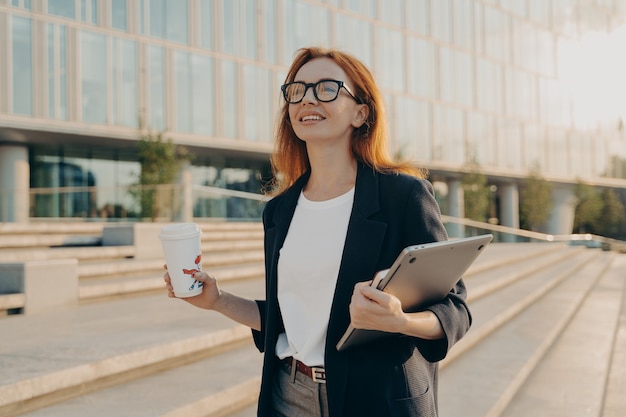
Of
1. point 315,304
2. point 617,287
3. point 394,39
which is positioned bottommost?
point 617,287

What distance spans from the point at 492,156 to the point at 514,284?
2788cm

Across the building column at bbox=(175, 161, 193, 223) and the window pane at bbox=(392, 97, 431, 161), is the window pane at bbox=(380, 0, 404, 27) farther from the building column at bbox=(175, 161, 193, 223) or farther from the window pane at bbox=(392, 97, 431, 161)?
the building column at bbox=(175, 161, 193, 223)

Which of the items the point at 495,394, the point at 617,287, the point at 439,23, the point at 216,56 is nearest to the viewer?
the point at 495,394

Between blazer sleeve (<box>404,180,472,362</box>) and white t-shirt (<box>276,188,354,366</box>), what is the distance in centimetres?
21

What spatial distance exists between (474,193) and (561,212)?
48.0 feet

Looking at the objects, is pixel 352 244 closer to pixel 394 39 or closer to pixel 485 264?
pixel 485 264

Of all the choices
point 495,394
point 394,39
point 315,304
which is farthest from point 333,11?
point 315,304

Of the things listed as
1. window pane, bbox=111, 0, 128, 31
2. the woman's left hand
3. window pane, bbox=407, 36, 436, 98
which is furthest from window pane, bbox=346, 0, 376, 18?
the woman's left hand

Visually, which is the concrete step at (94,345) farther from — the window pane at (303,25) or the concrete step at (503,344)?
the window pane at (303,25)

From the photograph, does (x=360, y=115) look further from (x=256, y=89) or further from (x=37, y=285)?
(x=256, y=89)

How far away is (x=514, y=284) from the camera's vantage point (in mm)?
9914

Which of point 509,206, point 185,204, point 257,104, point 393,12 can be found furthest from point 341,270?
point 509,206

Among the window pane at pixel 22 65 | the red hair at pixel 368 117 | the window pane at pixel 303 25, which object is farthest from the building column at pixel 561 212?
the red hair at pixel 368 117

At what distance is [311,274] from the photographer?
5.70 ft
